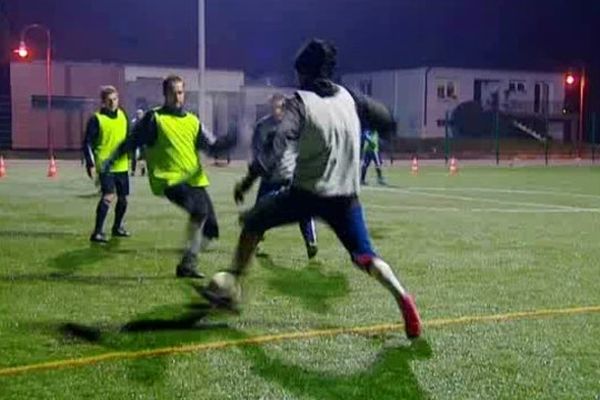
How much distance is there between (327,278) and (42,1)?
54.0 m

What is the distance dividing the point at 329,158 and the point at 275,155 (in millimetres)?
768

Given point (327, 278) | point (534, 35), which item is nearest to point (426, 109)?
point (534, 35)

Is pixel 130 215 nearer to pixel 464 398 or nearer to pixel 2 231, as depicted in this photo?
pixel 2 231

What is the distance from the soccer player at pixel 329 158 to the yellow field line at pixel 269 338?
0.57 m

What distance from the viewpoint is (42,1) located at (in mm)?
61281

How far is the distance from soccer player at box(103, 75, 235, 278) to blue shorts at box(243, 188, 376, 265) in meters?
2.84

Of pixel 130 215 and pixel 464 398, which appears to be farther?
pixel 130 215

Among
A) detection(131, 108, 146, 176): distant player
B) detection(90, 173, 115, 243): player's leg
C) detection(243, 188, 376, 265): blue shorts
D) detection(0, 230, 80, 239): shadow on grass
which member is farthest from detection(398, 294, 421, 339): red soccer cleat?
detection(0, 230, 80, 239): shadow on grass

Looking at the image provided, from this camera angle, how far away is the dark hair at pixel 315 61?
24.6 feet

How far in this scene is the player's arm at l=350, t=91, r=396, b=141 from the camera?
7777 millimetres

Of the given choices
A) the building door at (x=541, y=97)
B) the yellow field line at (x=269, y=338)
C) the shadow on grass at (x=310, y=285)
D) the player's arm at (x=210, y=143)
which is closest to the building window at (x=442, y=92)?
the building door at (x=541, y=97)

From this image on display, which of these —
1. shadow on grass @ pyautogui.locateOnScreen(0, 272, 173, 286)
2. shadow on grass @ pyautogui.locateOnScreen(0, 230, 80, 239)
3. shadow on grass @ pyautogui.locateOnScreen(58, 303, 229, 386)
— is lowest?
shadow on grass @ pyautogui.locateOnScreen(0, 230, 80, 239)

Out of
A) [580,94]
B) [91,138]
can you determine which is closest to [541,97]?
[580,94]

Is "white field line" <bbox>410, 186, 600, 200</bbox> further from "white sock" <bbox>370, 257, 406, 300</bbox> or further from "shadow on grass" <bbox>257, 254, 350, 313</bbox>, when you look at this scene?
"white sock" <bbox>370, 257, 406, 300</bbox>
